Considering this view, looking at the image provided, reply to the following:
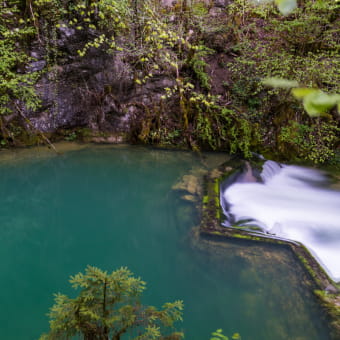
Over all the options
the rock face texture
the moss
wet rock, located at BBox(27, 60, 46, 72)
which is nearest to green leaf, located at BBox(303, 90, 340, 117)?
the moss

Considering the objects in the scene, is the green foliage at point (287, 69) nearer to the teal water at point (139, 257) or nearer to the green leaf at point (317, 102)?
the teal water at point (139, 257)

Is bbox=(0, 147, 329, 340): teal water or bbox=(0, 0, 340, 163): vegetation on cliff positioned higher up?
bbox=(0, 0, 340, 163): vegetation on cliff

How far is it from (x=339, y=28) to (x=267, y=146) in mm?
2996

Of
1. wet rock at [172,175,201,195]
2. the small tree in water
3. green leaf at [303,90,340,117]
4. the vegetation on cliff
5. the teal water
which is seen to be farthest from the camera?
the vegetation on cliff

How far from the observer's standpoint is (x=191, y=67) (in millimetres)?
7867

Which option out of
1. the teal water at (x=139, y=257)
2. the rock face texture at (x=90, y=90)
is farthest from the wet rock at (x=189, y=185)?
the rock face texture at (x=90, y=90)

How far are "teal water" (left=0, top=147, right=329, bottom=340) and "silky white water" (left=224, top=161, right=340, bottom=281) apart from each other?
65 centimetres

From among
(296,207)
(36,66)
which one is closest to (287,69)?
(296,207)

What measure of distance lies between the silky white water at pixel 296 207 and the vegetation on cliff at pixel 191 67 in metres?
0.85

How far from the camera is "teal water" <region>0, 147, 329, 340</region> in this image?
3.05 meters

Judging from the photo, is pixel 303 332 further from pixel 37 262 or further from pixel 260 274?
pixel 37 262

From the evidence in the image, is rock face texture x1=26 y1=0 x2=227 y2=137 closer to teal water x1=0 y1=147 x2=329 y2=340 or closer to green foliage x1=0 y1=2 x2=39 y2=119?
green foliage x1=0 y1=2 x2=39 y2=119

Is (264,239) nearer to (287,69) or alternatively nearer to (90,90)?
(287,69)

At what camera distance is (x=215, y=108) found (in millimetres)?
7688
